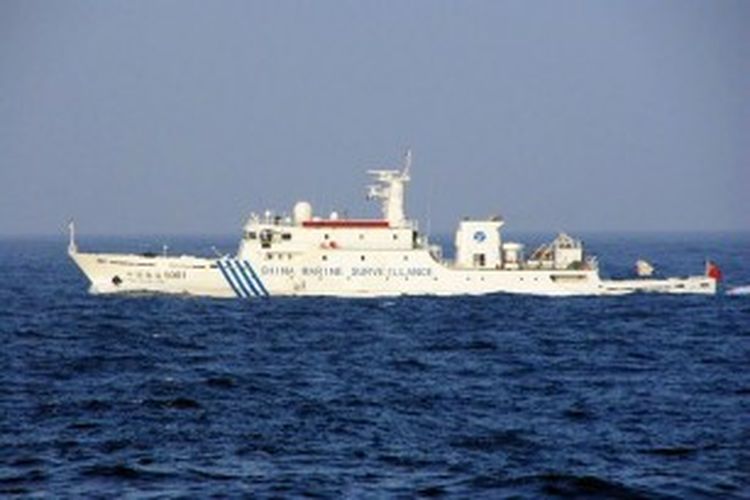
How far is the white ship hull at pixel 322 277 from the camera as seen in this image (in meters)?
61.6

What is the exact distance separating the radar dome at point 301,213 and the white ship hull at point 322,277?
2188 mm

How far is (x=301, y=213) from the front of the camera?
62.3m

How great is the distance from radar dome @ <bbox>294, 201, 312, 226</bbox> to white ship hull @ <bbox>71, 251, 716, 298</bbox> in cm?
219

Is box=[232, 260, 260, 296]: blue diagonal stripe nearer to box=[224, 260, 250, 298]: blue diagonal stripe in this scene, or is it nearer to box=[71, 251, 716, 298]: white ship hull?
box=[71, 251, 716, 298]: white ship hull

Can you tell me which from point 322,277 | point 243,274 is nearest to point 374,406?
point 322,277

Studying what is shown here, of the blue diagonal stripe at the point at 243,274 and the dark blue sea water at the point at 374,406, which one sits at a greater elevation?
the blue diagonal stripe at the point at 243,274

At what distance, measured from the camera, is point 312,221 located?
61.8 metres

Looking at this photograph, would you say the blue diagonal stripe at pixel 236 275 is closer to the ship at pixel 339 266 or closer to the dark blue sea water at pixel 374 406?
the ship at pixel 339 266

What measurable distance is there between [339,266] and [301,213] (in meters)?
3.39

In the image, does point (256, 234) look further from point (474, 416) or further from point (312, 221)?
point (474, 416)

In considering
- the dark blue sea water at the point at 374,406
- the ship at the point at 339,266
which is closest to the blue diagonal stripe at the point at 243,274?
the ship at the point at 339,266

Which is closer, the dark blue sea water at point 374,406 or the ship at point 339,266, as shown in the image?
the dark blue sea water at point 374,406

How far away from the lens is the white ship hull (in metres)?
61.6

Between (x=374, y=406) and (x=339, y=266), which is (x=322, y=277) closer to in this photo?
(x=339, y=266)
